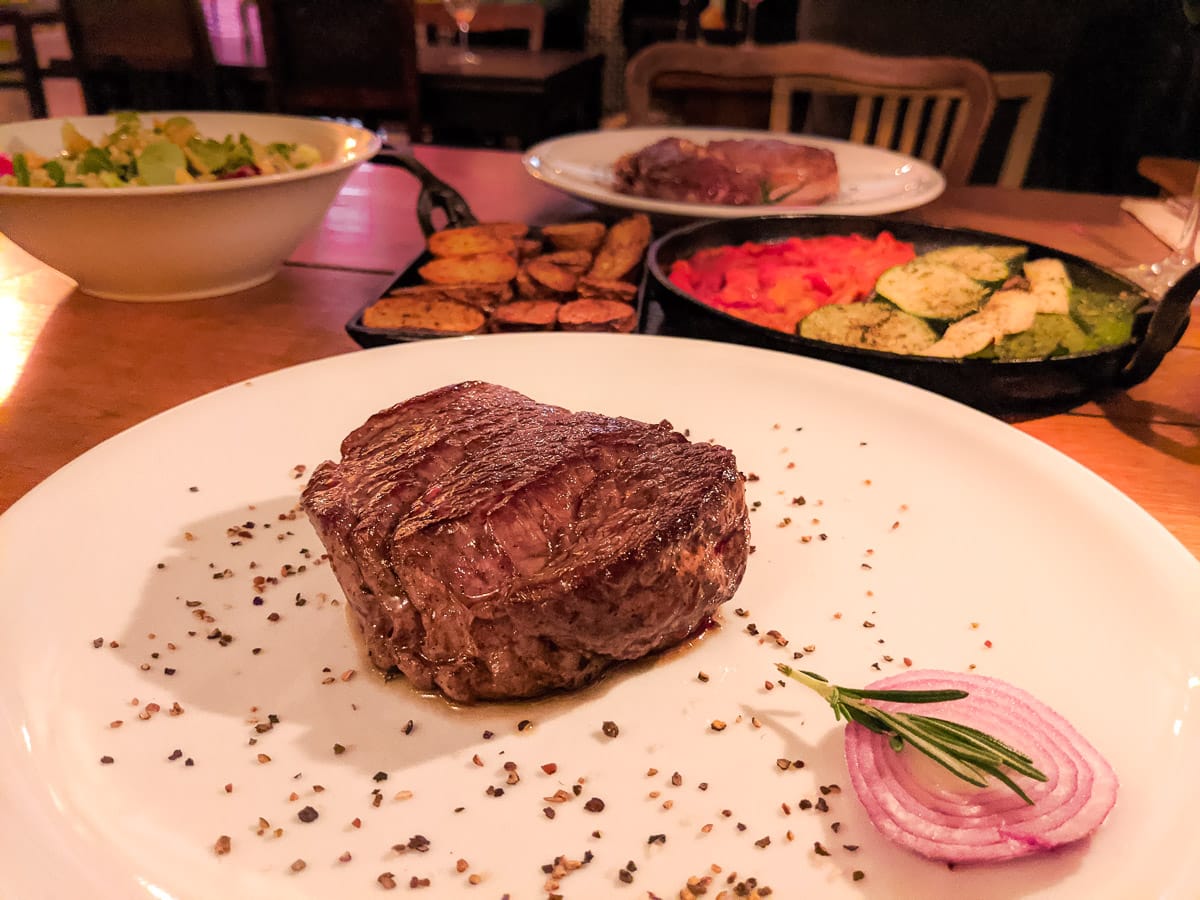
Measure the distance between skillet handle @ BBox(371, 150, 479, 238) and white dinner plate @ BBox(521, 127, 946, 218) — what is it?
58 cm

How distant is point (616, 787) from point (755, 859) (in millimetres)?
209

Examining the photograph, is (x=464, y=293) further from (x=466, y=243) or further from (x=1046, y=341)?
(x=1046, y=341)

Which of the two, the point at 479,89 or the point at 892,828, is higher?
the point at 892,828

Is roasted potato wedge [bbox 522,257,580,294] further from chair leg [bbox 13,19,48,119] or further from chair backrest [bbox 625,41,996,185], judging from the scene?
chair leg [bbox 13,19,48,119]

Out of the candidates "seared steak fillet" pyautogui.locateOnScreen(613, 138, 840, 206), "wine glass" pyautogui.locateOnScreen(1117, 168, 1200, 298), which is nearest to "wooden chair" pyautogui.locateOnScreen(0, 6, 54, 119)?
"seared steak fillet" pyautogui.locateOnScreen(613, 138, 840, 206)

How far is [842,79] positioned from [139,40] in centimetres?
677

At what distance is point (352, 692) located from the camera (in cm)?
132

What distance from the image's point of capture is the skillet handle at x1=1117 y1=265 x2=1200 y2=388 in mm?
1982

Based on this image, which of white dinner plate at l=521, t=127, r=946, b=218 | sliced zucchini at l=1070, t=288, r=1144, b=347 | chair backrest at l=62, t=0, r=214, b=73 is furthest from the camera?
chair backrest at l=62, t=0, r=214, b=73

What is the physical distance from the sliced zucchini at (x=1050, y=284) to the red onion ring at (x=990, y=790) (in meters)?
1.67

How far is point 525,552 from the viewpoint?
1.34 meters

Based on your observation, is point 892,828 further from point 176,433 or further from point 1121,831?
point 176,433

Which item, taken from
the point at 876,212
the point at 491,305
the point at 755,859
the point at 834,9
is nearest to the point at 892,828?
the point at 755,859

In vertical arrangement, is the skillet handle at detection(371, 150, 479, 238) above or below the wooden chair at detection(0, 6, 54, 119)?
above
